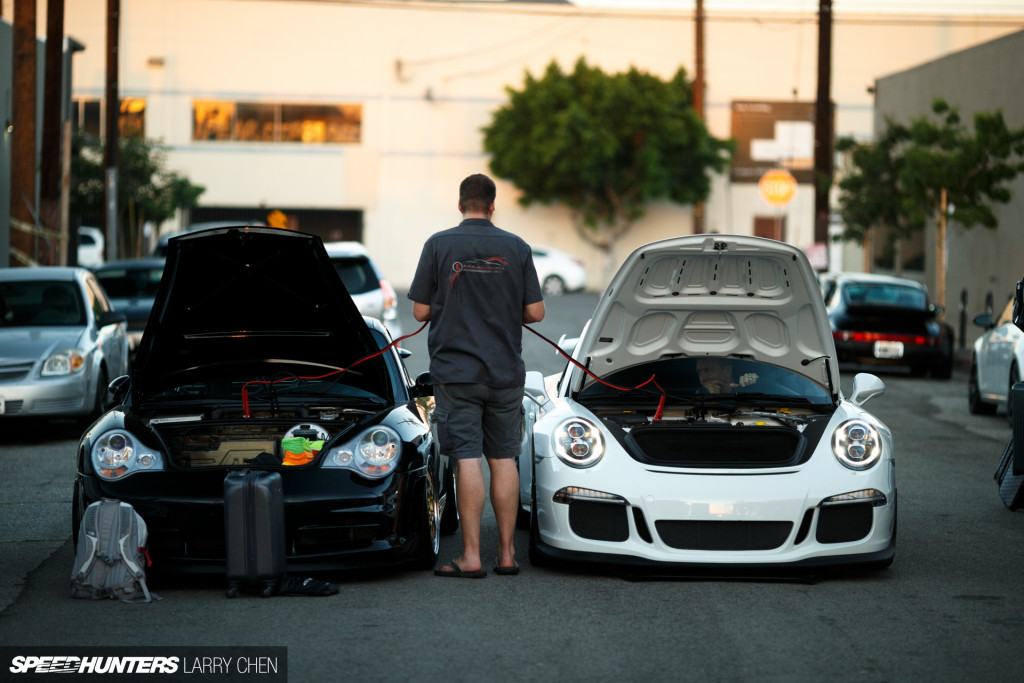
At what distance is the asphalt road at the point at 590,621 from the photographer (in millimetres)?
5188

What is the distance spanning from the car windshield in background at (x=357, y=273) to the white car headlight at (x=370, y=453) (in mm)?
9628

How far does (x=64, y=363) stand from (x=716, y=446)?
7.19 meters

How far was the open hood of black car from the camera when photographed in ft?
23.6

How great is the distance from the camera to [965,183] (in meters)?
24.5

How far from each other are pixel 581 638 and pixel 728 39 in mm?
50358

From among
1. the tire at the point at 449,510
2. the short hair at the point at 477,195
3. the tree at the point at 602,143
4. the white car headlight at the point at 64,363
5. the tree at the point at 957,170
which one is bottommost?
the tire at the point at 449,510

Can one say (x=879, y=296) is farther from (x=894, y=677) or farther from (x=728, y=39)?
(x=728, y=39)

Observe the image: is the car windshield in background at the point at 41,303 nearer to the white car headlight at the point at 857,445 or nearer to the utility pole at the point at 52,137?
the white car headlight at the point at 857,445

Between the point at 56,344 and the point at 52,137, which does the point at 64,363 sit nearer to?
the point at 56,344

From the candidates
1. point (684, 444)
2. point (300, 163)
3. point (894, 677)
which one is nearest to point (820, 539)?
point (684, 444)

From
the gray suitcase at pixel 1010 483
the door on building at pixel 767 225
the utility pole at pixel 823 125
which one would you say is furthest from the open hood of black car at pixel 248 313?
the door on building at pixel 767 225

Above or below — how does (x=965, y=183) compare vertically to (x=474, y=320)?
above

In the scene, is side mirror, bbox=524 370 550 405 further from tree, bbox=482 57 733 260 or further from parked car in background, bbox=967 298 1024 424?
tree, bbox=482 57 733 260

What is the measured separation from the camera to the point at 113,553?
20.1ft
